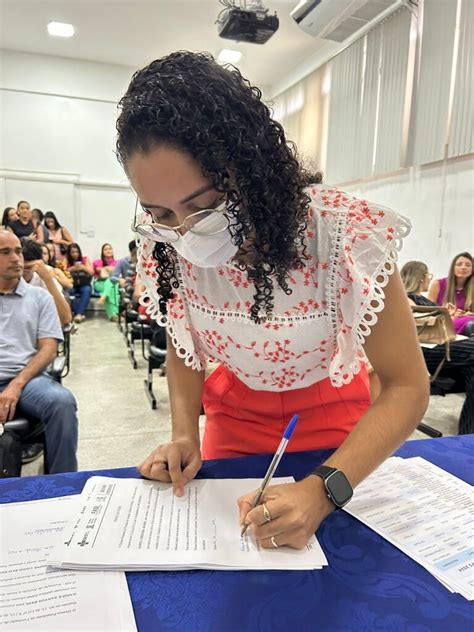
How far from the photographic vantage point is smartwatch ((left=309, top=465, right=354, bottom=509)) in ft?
2.21

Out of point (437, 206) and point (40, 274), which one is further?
point (437, 206)

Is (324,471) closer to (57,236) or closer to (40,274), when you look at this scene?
(40,274)

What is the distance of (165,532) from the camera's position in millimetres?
692

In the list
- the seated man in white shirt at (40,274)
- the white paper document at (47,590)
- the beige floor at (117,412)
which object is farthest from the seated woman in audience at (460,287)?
the white paper document at (47,590)

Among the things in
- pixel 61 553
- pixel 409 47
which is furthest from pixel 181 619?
pixel 409 47

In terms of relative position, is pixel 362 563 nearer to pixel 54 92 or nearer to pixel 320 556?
pixel 320 556

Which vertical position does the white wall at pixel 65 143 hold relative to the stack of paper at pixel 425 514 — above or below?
above

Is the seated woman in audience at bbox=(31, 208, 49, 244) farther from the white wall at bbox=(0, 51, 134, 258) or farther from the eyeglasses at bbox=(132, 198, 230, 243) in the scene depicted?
the eyeglasses at bbox=(132, 198, 230, 243)

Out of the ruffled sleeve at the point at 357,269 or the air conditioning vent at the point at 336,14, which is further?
the air conditioning vent at the point at 336,14

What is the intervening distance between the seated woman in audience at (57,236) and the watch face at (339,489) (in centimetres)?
769

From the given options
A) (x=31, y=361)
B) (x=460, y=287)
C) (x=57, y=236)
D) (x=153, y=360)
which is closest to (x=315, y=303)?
(x=31, y=361)

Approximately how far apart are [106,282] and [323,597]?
7.53m

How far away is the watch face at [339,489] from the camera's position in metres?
0.67

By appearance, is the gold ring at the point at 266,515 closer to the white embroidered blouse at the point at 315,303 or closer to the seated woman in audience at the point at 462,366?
the white embroidered blouse at the point at 315,303
